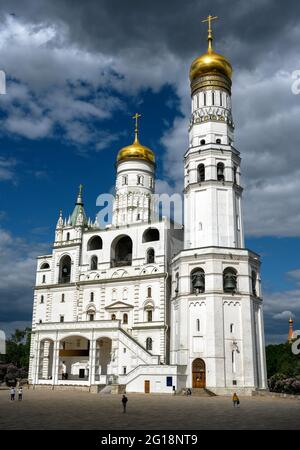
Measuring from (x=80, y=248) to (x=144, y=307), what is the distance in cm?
1084

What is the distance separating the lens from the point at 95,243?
55875 mm

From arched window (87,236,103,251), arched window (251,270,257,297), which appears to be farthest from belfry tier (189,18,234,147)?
arched window (87,236,103,251)

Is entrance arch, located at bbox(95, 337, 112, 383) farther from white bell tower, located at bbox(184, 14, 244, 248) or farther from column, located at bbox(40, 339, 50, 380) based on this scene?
white bell tower, located at bbox(184, 14, 244, 248)

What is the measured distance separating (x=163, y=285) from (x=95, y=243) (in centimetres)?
1148

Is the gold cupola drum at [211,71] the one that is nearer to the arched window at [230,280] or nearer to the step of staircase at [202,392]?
the arched window at [230,280]

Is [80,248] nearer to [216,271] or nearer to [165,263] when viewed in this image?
[165,263]

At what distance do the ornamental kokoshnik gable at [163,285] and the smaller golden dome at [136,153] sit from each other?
13 centimetres

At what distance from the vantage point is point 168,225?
50250 mm

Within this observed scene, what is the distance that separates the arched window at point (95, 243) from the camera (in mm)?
55250

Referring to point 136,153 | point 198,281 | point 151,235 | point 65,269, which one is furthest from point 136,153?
point 198,281

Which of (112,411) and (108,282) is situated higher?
(108,282)

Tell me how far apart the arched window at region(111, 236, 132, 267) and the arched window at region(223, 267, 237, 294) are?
12.8 meters
